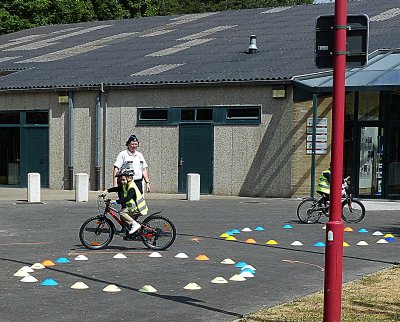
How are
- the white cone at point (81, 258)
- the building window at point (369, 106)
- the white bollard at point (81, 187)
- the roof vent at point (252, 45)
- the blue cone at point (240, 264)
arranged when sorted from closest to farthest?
the blue cone at point (240, 264), the white cone at point (81, 258), the white bollard at point (81, 187), the building window at point (369, 106), the roof vent at point (252, 45)

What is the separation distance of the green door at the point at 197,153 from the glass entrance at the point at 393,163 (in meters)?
5.83

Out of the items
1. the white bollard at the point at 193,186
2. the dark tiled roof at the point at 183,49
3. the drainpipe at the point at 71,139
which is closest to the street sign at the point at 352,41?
the white bollard at the point at 193,186

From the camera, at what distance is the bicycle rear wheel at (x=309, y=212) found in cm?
1878

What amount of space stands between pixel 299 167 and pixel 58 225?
1108cm

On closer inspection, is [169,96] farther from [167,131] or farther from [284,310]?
[284,310]

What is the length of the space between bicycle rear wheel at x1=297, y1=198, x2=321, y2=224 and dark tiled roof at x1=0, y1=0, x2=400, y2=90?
8.71m

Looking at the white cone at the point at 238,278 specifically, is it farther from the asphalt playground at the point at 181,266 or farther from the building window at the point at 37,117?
the building window at the point at 37,117

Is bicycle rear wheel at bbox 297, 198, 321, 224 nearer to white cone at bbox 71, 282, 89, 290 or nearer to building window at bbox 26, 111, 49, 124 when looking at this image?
white cone at bbox 71, 282, 89, 290

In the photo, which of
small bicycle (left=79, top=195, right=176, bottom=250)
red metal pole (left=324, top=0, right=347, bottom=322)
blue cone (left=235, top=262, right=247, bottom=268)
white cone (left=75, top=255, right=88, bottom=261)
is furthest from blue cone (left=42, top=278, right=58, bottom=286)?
red metal pole (left=324, top=0, right=347, bottom=322)

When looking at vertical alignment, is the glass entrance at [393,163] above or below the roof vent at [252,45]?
below

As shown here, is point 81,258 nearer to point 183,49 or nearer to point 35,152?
point 35,152

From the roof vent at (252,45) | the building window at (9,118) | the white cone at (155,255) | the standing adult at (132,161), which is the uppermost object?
the roof vent at (252,45)

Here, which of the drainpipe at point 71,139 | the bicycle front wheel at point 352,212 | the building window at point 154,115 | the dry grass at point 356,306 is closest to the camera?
the dry grass at point 356,306

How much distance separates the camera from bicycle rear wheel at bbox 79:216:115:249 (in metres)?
13.9
